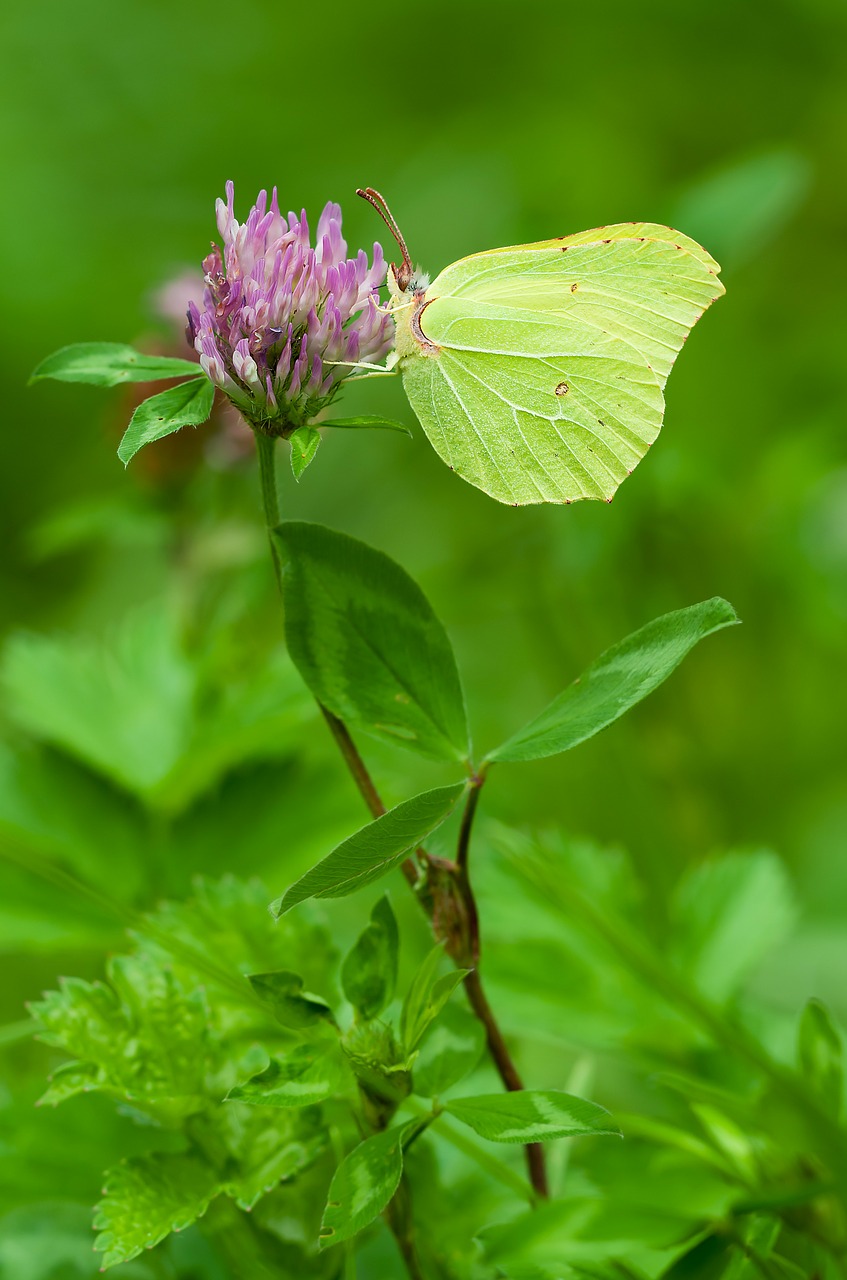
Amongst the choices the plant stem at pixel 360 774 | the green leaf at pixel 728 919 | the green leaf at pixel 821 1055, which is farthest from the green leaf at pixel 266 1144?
the green leaf at pixel 728 919

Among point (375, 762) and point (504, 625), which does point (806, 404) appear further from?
point (375, 762)

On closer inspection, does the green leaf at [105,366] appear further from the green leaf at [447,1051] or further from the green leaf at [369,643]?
the green leaf at [447,1051]

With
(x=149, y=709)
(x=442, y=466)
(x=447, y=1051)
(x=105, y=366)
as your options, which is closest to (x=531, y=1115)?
(x=447, y=1051)

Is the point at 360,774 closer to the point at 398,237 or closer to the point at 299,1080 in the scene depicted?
the point at 299,1080

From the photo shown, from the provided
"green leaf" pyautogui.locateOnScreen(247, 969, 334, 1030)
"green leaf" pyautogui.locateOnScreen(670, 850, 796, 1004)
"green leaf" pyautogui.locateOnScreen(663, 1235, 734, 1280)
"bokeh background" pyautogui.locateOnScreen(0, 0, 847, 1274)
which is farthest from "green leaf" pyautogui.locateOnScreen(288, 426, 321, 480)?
"green leaf" pyautogui.locateOnScreen(670, 850, 796, 1004)

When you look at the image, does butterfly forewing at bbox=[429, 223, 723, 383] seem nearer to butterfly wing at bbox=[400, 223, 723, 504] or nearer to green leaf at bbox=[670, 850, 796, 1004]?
butterfly wing at bbox=[400, 223, 723, 504]
